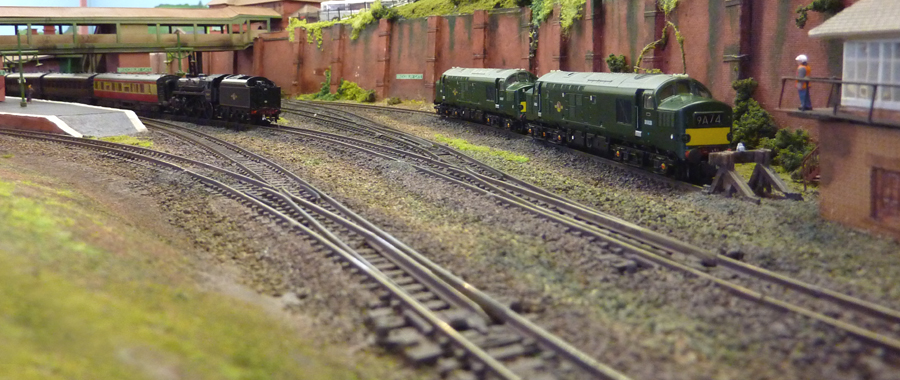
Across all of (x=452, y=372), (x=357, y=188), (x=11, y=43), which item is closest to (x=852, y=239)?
(x=452, y=372)

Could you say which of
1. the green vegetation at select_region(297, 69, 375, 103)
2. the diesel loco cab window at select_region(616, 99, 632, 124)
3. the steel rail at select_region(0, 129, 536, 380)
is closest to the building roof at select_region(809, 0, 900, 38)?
the diesel loco cab window at select_region(616, 99, 632, 124)

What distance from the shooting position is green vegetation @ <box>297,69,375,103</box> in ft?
156

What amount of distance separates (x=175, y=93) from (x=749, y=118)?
2700cm

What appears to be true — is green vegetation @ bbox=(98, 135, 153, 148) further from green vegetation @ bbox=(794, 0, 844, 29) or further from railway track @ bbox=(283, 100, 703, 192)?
green vegetation @ bbox=(794, 0, 844, 29)

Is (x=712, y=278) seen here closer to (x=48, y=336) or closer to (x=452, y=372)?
(x=452, y=372)

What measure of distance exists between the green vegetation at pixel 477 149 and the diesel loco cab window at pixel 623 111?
11.6 ft

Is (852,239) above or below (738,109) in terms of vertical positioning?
below

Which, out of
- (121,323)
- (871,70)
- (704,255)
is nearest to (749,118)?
(871,70)

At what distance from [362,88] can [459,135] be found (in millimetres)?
21546

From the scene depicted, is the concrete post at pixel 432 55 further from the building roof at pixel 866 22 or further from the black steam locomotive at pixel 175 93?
the building roof at pixel 866 22

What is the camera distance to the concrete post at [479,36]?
4072cm

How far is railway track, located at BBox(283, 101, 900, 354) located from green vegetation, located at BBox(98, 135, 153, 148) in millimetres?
13990

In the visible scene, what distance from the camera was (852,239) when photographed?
1274cm

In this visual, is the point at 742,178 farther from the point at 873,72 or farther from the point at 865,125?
the point at 873,72
